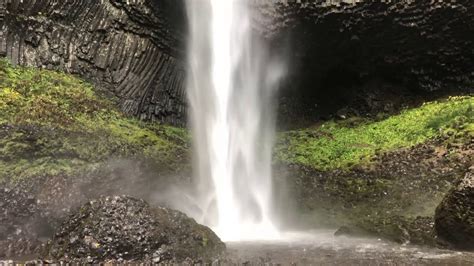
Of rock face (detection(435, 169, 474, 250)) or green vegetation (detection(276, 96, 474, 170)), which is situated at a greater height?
green vegetation (detection(276, 96, 474, 170))

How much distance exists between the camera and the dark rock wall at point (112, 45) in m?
19.5

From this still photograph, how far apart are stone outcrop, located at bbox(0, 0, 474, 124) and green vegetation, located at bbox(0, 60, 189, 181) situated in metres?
1.57

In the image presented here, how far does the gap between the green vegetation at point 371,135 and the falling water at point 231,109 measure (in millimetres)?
1716

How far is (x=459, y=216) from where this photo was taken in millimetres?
10758

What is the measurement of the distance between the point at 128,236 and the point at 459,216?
783 cm

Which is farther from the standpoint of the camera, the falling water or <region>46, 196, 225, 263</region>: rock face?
the falling water

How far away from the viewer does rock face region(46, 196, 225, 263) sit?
351 inches

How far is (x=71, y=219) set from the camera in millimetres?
9758

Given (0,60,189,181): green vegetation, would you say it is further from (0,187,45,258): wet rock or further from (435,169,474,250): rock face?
(435,169,474,250): rock face

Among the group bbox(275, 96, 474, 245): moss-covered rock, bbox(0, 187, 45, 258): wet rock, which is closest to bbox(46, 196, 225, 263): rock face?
bbox(0, 187, 45, 258): wet rock

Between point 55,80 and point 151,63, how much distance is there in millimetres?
5064

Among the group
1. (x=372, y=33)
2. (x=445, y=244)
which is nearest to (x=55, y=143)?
(x=445, y=244)

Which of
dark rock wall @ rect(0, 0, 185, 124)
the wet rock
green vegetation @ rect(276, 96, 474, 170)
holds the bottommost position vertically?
the wet rock

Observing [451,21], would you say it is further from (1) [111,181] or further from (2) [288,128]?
(1) [111,181]
